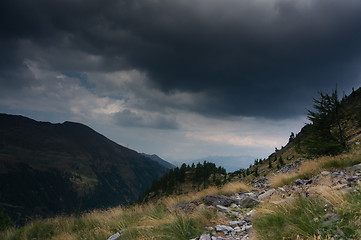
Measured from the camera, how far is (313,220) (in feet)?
14.1

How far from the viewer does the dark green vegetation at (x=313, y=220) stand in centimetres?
373

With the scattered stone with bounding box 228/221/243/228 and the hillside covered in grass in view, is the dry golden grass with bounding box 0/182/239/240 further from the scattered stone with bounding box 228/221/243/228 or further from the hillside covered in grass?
the scattered stone with bounding box 228/221/243/228

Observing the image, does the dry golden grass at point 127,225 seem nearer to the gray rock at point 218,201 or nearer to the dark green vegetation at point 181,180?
the gray rock at point 218,201

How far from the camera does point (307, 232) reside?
408 centimetres

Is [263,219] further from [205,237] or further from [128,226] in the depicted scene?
[128,226]

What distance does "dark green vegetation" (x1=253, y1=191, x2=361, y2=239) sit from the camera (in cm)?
373

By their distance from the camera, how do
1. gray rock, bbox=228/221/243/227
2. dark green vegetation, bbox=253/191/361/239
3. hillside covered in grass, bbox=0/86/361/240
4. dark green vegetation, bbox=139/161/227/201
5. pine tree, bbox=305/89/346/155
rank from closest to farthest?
1. dark green vegetation, bbox=253/191/361/239
2. hillside covered in grass, bbox=0/86/361/240
3. gray rock, bbox=228/221/243/227
4. pine tree, bbox=305/89/346/155
5. dark green vegetation, bbox=139/161/227/201

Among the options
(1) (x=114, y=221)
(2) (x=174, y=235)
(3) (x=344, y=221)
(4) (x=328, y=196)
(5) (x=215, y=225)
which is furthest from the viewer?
(1) (x=114, y=221)

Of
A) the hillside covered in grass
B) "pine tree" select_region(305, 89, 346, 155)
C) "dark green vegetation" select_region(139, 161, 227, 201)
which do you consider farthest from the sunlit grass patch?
"dark green vegetation" select_region(139, 161, 227, 201)

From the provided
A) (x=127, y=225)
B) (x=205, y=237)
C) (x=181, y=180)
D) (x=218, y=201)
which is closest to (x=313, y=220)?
(x=205, y=237)

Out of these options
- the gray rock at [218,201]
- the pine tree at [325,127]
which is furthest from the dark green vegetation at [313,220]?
the pine tree at [325,127]

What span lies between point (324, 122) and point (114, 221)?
73.6ft

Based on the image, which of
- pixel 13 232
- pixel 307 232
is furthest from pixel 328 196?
pixel 13 232

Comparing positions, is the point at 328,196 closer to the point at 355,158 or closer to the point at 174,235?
the point at 174,235
